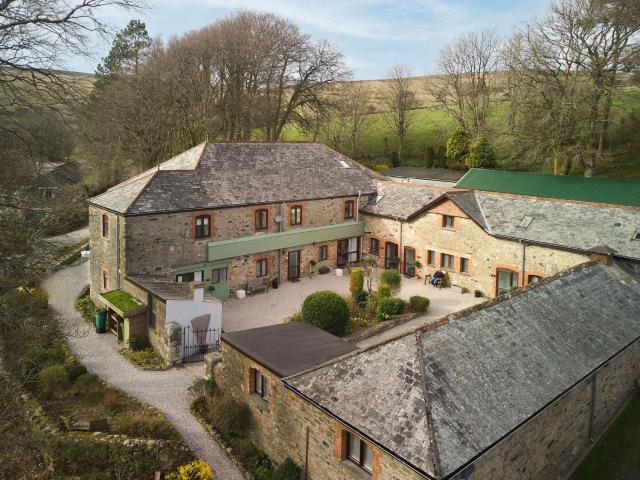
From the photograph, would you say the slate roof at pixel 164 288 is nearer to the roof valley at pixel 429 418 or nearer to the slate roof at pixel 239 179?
the slate roof at pixel 239 179

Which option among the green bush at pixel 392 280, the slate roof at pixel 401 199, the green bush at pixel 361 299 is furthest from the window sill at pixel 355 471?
the slate roof at pixel 401 199

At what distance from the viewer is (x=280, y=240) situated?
→ 29.0 meters

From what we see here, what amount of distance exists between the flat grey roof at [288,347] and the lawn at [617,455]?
22.5 feet

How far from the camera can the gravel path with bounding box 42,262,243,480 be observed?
47.7ft

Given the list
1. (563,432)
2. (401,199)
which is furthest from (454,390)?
(401,199)

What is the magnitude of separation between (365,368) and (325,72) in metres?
41.2

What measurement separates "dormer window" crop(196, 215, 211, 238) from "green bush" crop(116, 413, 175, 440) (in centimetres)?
1216

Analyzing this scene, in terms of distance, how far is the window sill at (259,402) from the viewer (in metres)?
13.9

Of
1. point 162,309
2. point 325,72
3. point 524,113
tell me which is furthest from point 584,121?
point 162,309

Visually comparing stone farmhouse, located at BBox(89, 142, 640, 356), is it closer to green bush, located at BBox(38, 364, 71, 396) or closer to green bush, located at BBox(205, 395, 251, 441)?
green bush, located at BBox(38, 364, 71, 396)

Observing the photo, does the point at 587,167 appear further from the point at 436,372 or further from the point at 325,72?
the point at 436,372

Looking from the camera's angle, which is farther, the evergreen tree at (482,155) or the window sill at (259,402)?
the evergreen tree at (482,155)

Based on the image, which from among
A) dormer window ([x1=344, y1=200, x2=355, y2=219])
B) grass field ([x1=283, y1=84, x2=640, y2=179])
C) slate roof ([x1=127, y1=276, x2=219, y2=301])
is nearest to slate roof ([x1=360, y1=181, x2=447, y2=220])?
dormer window ([x1=344, y1=200, x2=355, y2=219])

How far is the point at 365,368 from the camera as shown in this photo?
11281 millimetres
